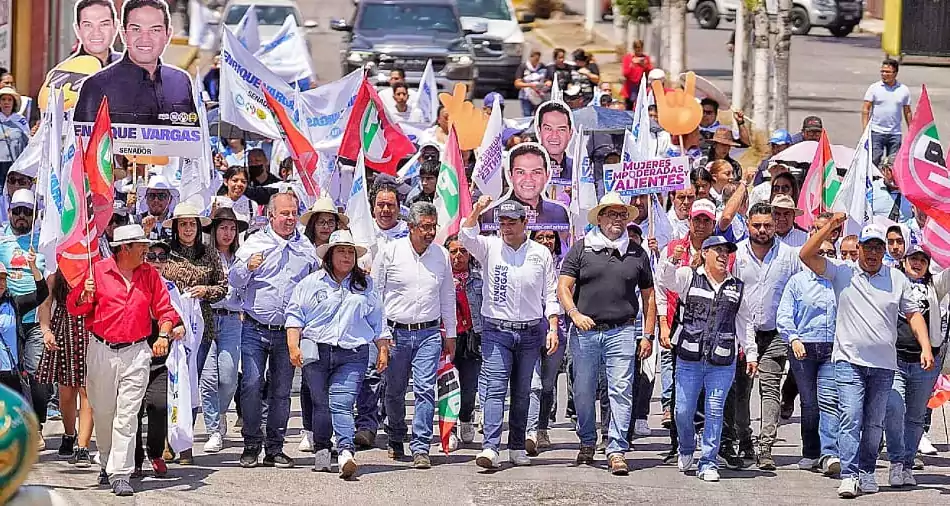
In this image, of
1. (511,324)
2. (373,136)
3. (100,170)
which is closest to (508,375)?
(511,324)

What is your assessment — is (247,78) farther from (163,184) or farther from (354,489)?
(354,489)

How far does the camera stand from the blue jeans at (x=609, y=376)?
11.4m

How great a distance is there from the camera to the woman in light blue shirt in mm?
10961

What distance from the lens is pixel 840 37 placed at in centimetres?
4553

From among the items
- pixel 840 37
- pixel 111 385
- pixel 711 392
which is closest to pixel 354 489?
pixel 111 385

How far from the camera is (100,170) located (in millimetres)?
11641

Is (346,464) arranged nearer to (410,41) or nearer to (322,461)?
(322,461)

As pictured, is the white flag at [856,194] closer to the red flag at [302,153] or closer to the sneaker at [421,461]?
the sneaker at [421,461]

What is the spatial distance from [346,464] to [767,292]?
305 centimetres

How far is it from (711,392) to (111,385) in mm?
3729

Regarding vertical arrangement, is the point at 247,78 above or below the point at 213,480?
above

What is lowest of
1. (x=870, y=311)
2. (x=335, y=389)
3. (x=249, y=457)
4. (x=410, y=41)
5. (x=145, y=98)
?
(x=249, y=457)

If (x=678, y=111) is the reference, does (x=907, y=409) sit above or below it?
below

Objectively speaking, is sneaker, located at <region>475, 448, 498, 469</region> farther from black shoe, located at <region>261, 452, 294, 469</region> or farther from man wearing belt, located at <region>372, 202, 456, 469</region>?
black shoe, located at <region>261, 452, 294, 469</region>
